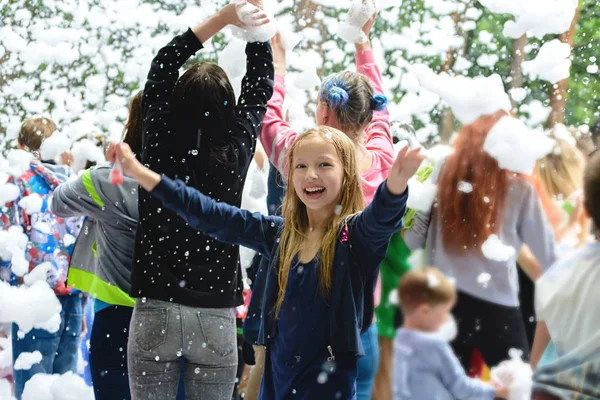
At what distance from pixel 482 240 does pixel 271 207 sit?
87 cm

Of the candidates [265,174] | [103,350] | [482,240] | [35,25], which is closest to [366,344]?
[482,240]

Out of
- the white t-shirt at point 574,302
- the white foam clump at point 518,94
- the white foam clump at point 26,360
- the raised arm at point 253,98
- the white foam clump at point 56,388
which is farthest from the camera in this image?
the white foam clump at point 518,94

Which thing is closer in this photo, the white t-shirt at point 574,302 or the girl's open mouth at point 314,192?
the white t-shirt at point 574,302

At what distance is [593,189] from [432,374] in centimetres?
72

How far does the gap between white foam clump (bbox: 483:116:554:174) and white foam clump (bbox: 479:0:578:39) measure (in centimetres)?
49

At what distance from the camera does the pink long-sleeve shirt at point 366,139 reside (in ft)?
9.64

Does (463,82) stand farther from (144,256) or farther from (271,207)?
(144,256)

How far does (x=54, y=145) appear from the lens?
4398mm

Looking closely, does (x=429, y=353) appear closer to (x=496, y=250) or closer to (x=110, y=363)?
(x=496, y=250)

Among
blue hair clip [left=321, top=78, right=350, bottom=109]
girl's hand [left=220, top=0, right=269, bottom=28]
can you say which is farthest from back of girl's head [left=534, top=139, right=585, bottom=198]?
girl's hand [left=220, top=0, right=269, bottom=28]

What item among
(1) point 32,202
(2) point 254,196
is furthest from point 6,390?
(2) point 254,196

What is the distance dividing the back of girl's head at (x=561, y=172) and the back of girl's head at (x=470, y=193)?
0.86ft

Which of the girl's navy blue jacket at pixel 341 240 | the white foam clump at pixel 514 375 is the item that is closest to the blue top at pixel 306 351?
the girl's navy blue jacket at pixel 341 240

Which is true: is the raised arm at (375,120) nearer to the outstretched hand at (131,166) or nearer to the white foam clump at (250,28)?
the white foam clump at (250,28)
